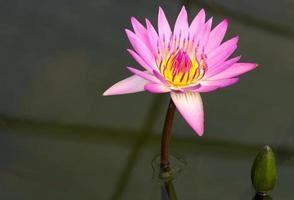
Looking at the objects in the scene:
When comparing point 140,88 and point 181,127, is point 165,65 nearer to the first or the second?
point 140,88

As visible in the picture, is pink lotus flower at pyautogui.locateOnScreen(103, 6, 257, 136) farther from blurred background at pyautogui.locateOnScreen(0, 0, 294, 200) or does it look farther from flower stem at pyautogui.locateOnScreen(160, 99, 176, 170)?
blurred background at pyautogui.locateOnScreen(0, 0, 294, 200)

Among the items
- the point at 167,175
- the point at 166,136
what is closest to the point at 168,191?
the point at 167,175

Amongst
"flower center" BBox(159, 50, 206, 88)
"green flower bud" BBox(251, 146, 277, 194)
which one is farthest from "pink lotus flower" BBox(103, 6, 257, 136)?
"green flower bud" BBox(251, 146, 277, 194)

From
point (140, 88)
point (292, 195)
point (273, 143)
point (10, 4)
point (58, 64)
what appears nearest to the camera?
point (140, 88)

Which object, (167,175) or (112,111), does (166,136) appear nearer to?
(167,175)

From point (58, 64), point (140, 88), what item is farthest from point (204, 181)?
point (58, 64)

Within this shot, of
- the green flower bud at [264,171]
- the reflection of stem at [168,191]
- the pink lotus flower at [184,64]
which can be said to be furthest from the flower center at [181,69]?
the reflection of stem at [168,191]
